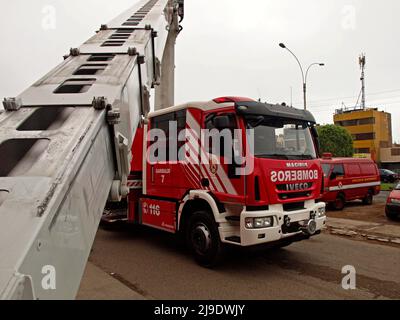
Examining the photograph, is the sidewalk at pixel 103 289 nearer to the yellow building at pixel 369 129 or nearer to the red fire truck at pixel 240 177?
the red fire truck at pixel 240 177

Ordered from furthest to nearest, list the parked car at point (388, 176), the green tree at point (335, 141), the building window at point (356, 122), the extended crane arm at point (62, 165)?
the building window at point (356, 122) → the green tree at point (335, 141) → the parked car at point (388, 176) → the extended crane arm at point (62, 165)

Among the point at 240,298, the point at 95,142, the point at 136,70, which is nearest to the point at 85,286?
the point at 240,298

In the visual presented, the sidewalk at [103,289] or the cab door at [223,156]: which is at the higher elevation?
the cab door at [223,156]

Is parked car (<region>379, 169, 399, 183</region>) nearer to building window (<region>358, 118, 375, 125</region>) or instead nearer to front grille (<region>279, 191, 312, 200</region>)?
building window (<region>358, 118, 375, 125</region>)

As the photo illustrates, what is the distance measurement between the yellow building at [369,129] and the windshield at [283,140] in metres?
64.2

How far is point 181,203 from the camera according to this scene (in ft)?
22.2

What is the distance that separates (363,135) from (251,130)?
69.3m

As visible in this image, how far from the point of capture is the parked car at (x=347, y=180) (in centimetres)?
1408

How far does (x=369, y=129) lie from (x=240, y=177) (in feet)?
225

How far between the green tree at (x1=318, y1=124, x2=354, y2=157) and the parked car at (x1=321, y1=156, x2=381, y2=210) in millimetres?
37238

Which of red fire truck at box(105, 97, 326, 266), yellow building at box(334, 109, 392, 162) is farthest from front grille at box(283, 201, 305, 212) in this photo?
yellow building at box(334, 109, 392, 162)

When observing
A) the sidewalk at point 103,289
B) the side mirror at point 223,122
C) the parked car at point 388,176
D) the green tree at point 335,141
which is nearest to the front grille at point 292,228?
the side mirror at point 223,122

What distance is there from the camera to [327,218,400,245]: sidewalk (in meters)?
8.73
